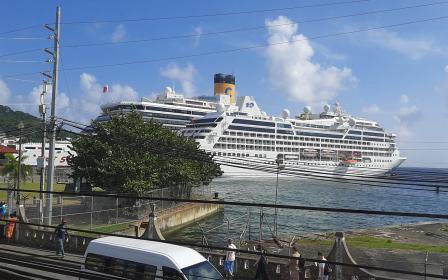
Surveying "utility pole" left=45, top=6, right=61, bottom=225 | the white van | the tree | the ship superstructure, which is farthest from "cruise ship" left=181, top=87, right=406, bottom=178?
the white van

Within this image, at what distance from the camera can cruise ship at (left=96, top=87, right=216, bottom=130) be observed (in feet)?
286

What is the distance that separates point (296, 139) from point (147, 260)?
3702 inches

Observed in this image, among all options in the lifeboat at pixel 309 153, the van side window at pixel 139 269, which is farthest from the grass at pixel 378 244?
the lifeboat at pixel 309 153

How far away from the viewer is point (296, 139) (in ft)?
332

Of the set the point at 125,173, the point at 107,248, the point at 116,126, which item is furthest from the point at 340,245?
the point at 116,126

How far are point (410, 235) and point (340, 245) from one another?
1795 cm

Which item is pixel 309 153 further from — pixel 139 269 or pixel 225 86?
pixel 139 269

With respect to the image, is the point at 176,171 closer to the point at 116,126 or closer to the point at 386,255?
the point at 116,126

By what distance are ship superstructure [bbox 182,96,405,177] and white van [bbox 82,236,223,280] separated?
→ 70594 mm

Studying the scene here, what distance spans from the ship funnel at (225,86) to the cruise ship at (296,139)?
3.74 metres

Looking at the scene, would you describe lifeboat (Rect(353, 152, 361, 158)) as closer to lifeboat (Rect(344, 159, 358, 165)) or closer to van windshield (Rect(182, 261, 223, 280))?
lifeboat (Rect(344, 159, 358, 165))

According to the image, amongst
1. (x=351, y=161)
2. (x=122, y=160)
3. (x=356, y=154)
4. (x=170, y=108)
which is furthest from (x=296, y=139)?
(x=122, y=160)

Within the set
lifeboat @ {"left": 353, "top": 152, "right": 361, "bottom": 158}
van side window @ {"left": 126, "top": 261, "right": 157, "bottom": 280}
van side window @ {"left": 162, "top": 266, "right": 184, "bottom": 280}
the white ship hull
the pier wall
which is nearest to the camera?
van side window @ {"left": 162, "top": 266, "right": 184, "bottom": 280}

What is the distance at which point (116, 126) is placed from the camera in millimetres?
29688
